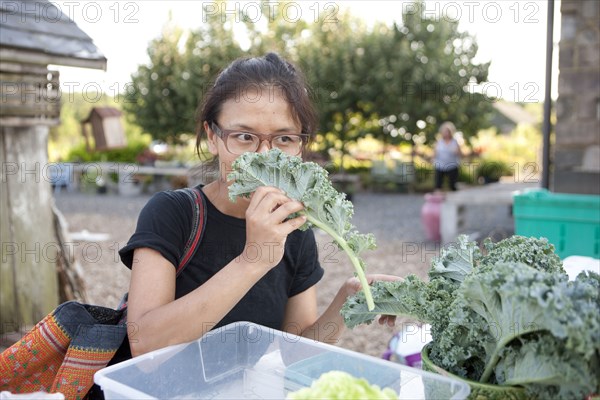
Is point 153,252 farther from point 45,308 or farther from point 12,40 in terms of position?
point 45,308

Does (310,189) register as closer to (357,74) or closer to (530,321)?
(530,321)

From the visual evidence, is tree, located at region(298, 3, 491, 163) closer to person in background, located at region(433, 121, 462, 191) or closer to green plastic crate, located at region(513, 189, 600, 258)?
person in background, located at region(433, 121, 462, 191)

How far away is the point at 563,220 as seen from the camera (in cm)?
411

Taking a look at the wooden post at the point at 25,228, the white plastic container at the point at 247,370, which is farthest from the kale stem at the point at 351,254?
the wooden post at the point at 25,228

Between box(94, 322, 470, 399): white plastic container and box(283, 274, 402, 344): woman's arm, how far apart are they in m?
0.47

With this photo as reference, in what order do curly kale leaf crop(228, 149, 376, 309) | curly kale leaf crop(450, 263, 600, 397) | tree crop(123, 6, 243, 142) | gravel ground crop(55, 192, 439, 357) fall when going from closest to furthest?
curly kale leaf crop(450, 263, 600, 397), curly kale leaf crop(228, 149, 376, 309), gravel ground crop(55, 192, 439, 357), tree crop(123, 6, 243, 142)

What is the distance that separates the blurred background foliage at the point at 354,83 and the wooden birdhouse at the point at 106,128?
849cm

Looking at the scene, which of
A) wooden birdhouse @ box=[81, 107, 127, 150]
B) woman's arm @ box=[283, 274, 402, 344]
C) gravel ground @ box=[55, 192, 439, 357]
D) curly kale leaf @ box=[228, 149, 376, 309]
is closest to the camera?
curly kale leaf @ box=[228, 149, 376, 309]

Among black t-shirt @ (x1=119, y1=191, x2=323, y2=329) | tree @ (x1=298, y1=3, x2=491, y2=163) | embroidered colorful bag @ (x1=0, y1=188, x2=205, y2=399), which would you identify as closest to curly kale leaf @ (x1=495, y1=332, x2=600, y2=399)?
black t-shirt @ (x1=119, y1=191, x2=323, y2=329)

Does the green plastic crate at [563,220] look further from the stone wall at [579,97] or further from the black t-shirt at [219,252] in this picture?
the black t-shirt at [219,252]

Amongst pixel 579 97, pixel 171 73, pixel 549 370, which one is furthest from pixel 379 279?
pixel 171 73

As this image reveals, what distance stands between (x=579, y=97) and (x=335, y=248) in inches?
205

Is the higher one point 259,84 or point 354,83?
point 354,83

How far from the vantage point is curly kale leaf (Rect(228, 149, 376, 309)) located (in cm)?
138
